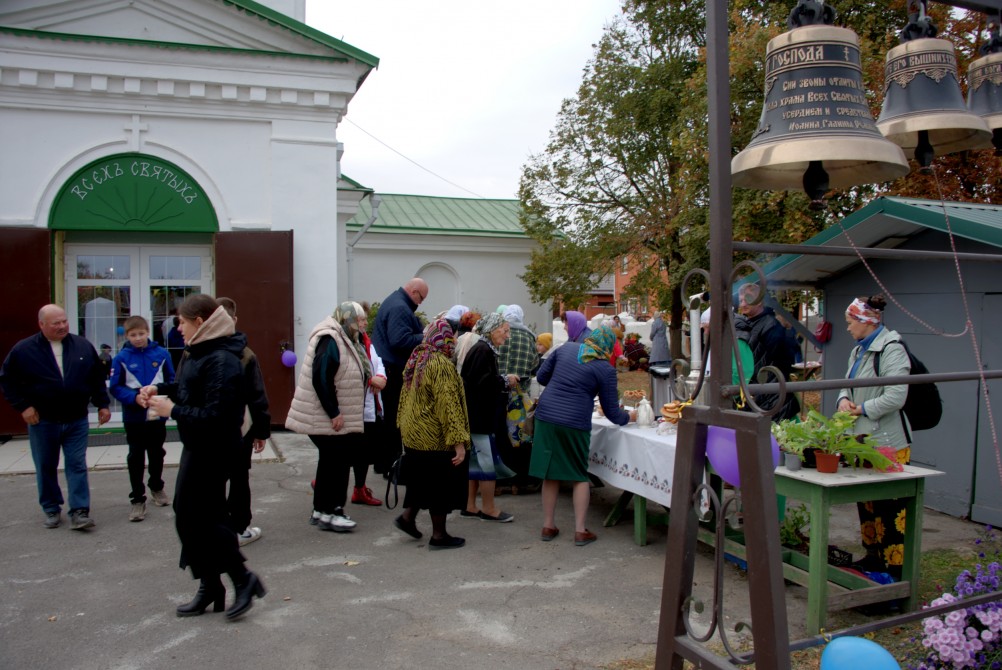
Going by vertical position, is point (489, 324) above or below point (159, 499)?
above

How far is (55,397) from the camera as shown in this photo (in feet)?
18.7

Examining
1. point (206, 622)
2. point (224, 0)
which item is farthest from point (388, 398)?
point (224, 0)

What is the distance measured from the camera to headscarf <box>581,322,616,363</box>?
18.0ft

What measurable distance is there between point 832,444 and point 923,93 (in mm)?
1939

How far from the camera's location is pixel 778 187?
307 cm

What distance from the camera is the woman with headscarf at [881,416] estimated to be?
14.6 feet

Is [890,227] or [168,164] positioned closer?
[890,227]

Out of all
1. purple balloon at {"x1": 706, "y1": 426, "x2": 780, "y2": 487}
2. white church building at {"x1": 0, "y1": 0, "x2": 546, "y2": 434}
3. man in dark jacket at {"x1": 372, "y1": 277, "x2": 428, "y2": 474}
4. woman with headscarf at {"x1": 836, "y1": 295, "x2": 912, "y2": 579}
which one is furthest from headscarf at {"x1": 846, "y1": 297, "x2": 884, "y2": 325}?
white church building at {"x1": 0, "y1": 0, "x2": 546, "y2": 434}

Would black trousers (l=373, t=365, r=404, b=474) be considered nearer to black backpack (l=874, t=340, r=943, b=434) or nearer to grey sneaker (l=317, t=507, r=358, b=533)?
grey sneaker (l=317, t=507, r=358, b=533)

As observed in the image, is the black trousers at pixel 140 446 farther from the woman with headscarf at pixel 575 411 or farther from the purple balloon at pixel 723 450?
the purple balloon at pixel 723 450

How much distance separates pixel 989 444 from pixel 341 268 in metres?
13.8

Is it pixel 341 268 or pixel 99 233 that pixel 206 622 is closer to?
pixel 99 233

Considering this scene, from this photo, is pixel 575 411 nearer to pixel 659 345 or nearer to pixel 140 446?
pixel 140 446

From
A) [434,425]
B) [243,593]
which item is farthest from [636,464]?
[243,593]
